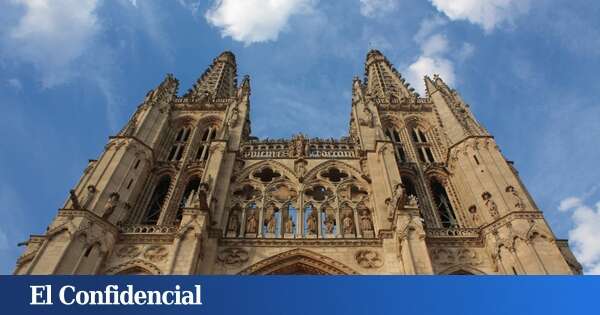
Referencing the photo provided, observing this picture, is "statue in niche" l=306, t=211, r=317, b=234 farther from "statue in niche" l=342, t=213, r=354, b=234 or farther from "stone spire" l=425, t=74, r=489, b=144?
"stone spire" l=425, t=74, r=489, b=144

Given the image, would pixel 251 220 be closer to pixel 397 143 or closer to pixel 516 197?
pixel 516 197

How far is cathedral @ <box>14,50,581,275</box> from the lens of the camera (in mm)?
17234

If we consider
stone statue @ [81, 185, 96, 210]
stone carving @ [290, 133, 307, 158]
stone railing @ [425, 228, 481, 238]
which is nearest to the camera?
stone statue @ [81, 185, 96, 210]

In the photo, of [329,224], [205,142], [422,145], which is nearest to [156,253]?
[329,224]

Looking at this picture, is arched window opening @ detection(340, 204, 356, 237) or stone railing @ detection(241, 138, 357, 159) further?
stone railing @ detection(241, 138, 357, 159)

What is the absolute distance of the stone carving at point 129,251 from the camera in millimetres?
18422

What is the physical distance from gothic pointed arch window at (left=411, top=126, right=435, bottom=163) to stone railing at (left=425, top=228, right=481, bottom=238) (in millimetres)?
7164

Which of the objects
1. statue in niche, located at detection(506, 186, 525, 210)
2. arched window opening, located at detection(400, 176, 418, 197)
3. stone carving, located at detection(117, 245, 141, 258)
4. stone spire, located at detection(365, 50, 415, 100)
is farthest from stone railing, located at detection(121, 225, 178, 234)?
stone spire, located at detection(365, 50, 415, 100)

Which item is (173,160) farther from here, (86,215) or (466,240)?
(466,240)

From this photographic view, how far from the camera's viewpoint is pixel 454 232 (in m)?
19.5

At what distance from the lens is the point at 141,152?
931 inches

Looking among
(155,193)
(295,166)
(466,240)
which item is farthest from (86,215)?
(466,240)

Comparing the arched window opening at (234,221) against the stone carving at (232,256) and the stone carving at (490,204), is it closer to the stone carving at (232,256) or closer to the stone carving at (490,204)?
the stone carving at (232,256)

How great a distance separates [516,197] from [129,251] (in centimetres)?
1609
